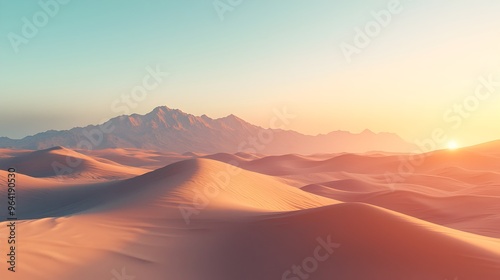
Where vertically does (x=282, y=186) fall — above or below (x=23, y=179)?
below

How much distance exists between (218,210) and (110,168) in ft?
118

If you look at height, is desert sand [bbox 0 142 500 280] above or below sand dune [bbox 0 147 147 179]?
below

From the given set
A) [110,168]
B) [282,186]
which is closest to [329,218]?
[282,186]

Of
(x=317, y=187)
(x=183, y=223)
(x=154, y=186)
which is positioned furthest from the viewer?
(x=317, y=187)

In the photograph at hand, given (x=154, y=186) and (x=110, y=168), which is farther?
(x=110, y=168)

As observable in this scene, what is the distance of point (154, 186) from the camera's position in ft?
58.1

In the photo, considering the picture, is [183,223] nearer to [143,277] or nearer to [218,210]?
[218,210]

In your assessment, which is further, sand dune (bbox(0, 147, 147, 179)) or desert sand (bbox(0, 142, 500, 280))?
sand dune (bbox(0, 147, 147, 179))

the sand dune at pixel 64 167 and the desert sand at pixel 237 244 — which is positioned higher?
the sand dune at pixel 64 167

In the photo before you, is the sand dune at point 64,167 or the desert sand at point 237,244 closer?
the desert sand at point 237,244

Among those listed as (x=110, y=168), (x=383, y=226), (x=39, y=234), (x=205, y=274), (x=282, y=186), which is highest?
(x=110, y=168)

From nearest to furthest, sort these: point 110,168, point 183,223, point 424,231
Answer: point 424,231 < point 183,223 < point 110,168

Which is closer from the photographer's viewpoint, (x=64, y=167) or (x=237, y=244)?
(x=237, y=244)

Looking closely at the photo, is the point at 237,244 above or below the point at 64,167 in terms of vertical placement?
below
